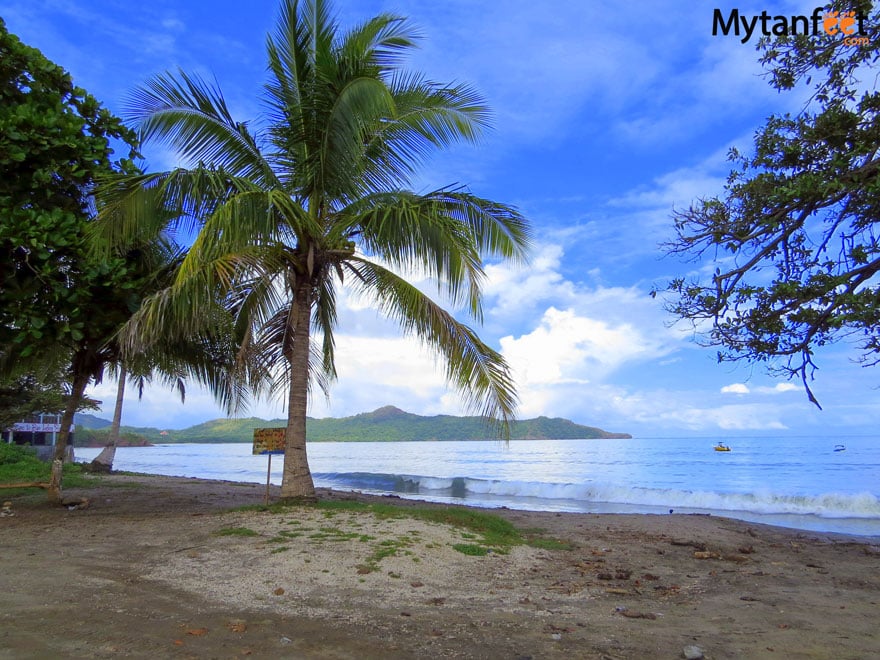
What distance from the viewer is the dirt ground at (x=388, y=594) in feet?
13.0

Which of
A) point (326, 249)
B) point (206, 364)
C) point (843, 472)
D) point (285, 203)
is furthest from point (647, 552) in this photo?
point (843, 472)

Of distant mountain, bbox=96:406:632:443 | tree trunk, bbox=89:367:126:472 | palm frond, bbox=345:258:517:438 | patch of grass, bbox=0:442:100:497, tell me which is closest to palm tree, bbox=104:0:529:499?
palm frond, bbox=345:258:517:438

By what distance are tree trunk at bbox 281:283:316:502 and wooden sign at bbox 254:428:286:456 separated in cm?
11

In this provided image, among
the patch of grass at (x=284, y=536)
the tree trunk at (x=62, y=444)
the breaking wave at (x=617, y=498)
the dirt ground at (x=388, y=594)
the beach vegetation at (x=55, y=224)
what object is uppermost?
the beach vegetation at (x=55, y=224)

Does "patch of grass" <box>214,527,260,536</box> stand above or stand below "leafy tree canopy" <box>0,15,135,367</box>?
below

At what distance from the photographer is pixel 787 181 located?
600cm

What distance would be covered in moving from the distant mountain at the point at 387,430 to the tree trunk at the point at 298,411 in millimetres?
65624

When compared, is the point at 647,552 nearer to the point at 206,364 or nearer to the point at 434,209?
the point at 434,209

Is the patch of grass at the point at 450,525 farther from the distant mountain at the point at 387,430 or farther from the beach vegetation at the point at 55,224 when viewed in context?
the distant mountain at the point at 387,430

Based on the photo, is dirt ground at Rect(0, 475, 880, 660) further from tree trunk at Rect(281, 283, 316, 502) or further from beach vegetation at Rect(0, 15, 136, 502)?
beach vegetation at Rect(0, 15, 136, 502)

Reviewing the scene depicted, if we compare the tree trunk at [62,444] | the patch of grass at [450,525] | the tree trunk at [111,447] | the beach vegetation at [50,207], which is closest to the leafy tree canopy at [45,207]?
the beach vegetation at [50,207]

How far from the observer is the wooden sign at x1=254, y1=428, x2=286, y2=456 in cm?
930

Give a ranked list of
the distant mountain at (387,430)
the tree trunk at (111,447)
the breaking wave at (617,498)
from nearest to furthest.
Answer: the breaking wave at (617,498) → the tree trunk at (111,447) → the distant mountain at (387,430)

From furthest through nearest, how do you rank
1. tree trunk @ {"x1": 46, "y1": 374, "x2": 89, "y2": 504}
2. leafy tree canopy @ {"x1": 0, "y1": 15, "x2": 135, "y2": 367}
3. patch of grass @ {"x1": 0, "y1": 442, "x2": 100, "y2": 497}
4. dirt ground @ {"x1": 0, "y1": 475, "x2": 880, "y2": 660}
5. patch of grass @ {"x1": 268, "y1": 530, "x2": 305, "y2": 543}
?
patch of grass @ {"x1": 0, "y1": 442, "x2": 100, "y2": 497}, tree trunk @ {"x1": 46, "y1": 374, "x2": 89, "y2": 504}, leafy tree canopy @ {"x1": 0, "y1": 15, "x2": 135, "y2": 367}, patch of grass @ {"x1": 268, "y1": 530, "x2": 305, "y2": 543}, dirt ground @ {"x1": 0, "y1": 475, "x2": 880, "y2": 660}
